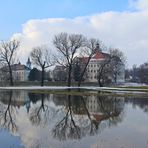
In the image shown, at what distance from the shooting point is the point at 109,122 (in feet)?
61.5

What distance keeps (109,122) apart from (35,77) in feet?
374

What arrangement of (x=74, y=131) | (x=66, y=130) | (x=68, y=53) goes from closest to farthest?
(x=74, y=131) < (x=66, y=130) < (x=68, y=53)

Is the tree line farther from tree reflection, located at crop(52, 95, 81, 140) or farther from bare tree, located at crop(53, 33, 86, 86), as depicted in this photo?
tree reflection, located at crop(52, 95, 81, 140)

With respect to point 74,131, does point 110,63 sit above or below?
above

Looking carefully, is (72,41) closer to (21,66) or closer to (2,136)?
(2,136)

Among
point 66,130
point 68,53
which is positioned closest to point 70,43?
point 68,53

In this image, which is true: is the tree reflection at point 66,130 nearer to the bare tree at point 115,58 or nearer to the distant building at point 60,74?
the bare tree at point 115,58

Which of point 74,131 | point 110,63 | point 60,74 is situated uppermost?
point 110,63

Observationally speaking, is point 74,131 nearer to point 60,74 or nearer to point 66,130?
point 66,130

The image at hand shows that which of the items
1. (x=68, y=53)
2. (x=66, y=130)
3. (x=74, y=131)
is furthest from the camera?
(x=68, y=53)

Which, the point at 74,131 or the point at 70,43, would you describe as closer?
the point at 74,131

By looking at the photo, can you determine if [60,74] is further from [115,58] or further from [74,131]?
[74,131]

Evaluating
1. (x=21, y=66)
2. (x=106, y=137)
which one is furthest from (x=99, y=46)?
(x=21, y=66)

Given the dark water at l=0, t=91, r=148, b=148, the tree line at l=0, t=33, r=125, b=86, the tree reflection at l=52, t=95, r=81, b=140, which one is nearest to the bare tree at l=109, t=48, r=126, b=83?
the tree line at l=0, t=33, r=125, b=86
